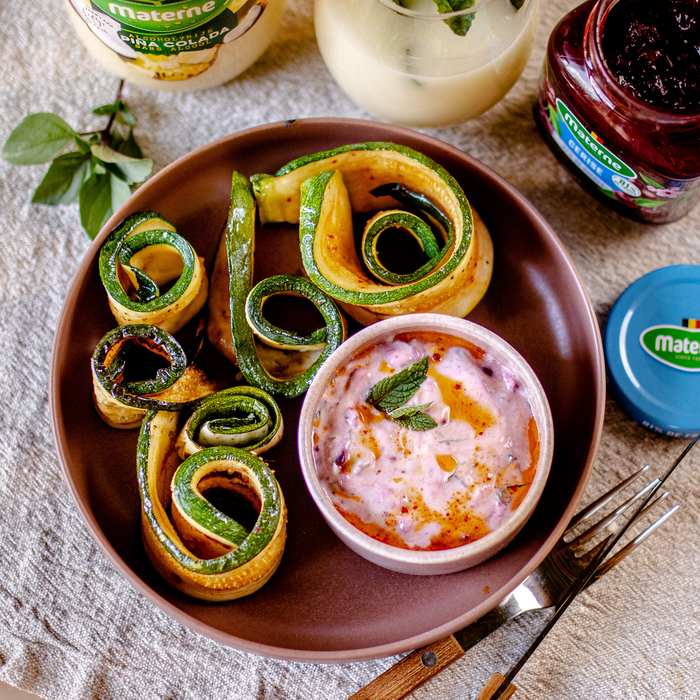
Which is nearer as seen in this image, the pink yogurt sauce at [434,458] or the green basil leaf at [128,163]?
the pink yogurt sauce at [434,458]

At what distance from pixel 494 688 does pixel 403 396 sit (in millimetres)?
594

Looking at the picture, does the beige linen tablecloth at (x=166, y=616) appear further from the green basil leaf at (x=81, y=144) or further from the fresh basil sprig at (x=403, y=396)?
the fresh basil sprig at (x=403, y=396)

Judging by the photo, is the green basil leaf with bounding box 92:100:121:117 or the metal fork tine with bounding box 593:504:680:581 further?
the green basil leaf with bounding box 92:100:121:117

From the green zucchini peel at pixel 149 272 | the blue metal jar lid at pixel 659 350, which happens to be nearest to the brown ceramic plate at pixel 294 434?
the green zucchini peel at pixel 149 272

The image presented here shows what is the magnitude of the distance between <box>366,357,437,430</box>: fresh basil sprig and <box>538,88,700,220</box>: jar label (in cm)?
51

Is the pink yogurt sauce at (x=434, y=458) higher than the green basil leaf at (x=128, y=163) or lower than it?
lower

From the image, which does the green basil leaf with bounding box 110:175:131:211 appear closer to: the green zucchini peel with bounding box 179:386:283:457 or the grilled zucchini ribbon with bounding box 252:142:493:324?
the grilled zucchini ribbon with bounding box 252:142:493:324

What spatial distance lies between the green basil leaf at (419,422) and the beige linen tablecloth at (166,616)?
0.49 metres

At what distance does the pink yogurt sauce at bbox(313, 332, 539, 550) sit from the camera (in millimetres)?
1189

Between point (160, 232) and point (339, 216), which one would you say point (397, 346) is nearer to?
point (339, 216)

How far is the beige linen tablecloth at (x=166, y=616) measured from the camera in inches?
56.3

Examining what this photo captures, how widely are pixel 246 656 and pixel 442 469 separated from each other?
583 millimetres

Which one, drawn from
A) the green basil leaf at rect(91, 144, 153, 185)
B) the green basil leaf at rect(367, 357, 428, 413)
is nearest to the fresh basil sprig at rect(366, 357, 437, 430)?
the green basil leaf at rect(367, 357, 428, 413)

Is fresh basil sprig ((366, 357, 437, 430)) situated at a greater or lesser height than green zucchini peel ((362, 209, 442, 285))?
lesser
